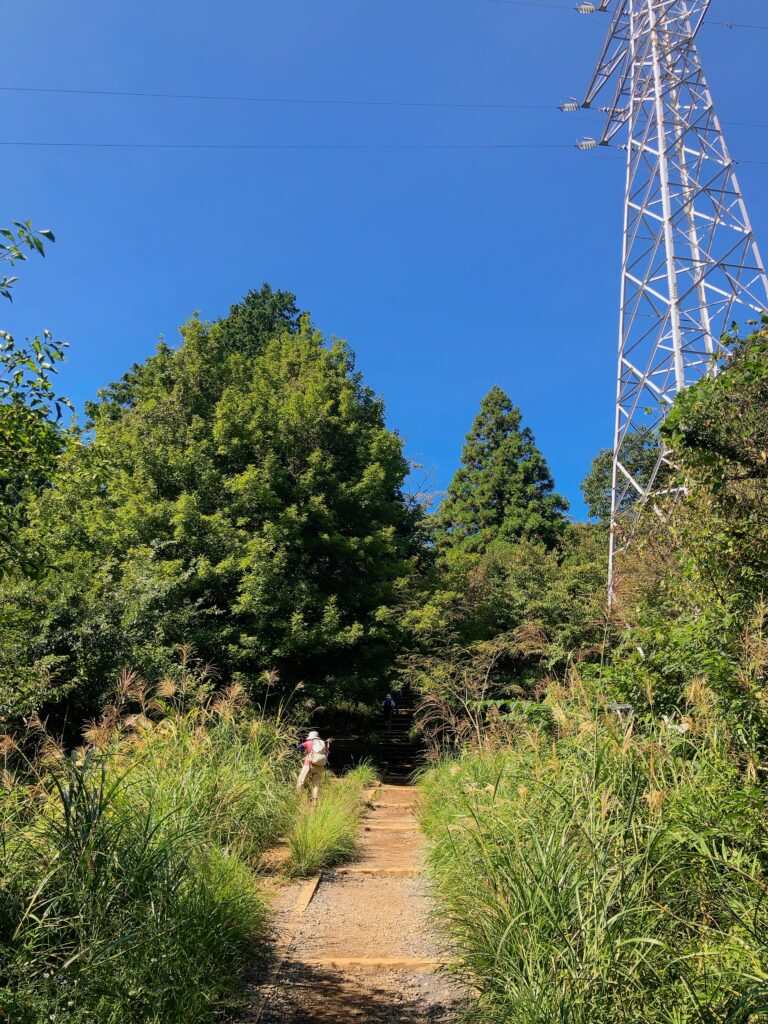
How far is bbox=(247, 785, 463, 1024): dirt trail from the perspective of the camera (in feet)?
10.6

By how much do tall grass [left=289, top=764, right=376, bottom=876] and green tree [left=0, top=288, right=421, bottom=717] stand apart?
3366 millimetres

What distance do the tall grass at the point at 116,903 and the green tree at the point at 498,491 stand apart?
22870 millimetres

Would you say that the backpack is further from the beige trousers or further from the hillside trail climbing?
the hillside trail climbing

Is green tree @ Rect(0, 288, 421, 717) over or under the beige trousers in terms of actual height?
over

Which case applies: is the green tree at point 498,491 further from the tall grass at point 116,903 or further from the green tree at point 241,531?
the tall grass at point 116,903

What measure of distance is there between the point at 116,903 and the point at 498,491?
87.0ft

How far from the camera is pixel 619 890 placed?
262 centimetres

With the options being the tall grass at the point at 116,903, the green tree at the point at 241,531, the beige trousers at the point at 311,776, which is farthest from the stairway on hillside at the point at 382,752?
the tall grass at the point at 116,903

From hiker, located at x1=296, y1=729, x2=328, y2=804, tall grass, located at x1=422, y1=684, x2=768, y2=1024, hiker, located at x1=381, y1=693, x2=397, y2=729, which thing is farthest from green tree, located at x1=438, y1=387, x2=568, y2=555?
tall grass, located at x1=422, y1=684, x2=768, y2=1024

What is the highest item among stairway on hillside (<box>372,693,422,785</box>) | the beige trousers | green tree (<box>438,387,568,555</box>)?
green tree (<box>438,387,568,555</box>)

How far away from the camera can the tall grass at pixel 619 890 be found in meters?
2.38

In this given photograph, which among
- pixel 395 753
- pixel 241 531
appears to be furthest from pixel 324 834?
pixel 395 753

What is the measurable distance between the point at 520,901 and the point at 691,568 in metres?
2.71

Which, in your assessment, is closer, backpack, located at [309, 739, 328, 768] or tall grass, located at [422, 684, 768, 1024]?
tall grass, located at [422, 684, 768, 1024]
